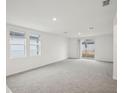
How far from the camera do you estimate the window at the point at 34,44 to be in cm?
510

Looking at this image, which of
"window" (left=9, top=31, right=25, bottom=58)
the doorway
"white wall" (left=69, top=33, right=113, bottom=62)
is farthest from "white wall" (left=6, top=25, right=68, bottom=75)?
"white wall" (left=69, top=33, right=113, bottom=62)

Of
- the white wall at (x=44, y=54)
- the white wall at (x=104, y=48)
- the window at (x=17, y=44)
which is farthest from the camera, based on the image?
the white wall at (x=104, y=48)

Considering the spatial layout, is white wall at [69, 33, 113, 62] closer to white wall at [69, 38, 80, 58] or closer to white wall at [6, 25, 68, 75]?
white wall at [69, 38, 80, 58]

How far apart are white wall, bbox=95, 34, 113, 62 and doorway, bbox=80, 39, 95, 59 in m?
1.50

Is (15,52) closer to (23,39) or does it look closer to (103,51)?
(23,39)

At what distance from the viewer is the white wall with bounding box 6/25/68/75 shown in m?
3.96

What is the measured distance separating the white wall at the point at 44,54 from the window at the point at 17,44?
24 cm

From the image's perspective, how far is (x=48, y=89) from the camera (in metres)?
2.56

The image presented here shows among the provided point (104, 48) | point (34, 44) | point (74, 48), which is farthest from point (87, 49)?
point (34, 44)

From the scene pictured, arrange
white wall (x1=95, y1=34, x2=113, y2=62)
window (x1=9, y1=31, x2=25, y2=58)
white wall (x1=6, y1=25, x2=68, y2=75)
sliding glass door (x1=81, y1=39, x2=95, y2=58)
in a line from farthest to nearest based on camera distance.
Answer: sliding glass door (x1=81, y1=39, x2=95, y2=58) → white wall (x1=95, y1=34, x2=113, y2=62) → window (x1=9, y1=31, x2=25, y2=58) → white wall (x1=6, y1=25, x2=68, y2=75)

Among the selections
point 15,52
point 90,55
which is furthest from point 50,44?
point 90,55

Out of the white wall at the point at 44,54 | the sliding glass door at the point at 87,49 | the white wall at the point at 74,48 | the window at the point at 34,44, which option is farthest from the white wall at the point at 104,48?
the window at the point at 34,44

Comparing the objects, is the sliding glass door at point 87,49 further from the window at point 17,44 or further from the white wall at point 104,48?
the window at point 17,44
